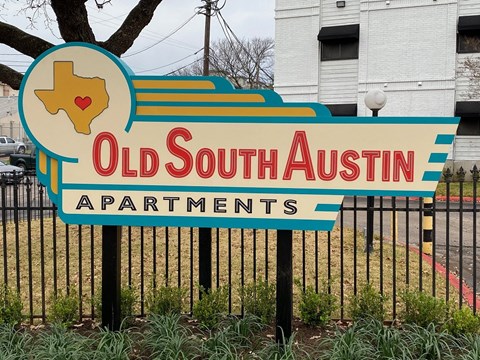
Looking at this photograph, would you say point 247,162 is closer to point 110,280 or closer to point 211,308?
point 211,308

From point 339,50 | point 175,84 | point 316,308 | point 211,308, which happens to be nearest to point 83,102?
point 175,84

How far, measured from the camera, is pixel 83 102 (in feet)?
12.0

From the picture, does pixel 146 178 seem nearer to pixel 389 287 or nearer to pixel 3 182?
pixel 3 182

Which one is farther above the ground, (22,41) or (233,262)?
(22,41)

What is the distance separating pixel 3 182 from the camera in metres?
4.41

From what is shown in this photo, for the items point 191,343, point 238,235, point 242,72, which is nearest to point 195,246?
point 238,235

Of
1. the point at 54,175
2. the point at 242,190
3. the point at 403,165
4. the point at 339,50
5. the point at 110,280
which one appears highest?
the point at 339,50

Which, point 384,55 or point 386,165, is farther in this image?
point 384,55

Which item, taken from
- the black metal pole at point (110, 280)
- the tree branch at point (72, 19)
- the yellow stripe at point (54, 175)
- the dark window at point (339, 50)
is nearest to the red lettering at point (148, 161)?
the black metal pole at point (110, 280)

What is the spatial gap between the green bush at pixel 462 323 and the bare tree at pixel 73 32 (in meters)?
5.24

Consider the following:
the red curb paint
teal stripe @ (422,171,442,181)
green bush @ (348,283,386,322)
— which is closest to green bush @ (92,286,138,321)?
green bush @ (348,283,386,322)

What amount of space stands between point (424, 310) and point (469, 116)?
18.1 metres

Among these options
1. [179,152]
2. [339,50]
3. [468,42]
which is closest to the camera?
[179,152]

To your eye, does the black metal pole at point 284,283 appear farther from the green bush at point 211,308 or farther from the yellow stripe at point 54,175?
the yellow stripe at point 54,175
